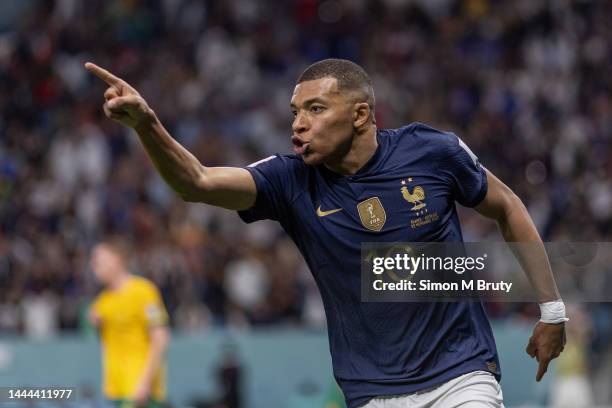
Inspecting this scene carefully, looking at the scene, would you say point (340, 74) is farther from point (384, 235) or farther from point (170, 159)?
point (170, 159)

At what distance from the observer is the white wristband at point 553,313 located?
17.3 feet

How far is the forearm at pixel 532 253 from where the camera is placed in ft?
17.5

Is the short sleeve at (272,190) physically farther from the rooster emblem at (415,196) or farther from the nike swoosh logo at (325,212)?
the rooster emblem at (415,196)

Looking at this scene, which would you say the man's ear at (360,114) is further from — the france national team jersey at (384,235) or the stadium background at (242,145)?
the stadium background at (242,145)

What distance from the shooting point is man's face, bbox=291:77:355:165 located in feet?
16.5

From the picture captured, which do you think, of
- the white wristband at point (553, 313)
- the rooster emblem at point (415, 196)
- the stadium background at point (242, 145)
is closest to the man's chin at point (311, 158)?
the rooster emblem at point (415, 196)

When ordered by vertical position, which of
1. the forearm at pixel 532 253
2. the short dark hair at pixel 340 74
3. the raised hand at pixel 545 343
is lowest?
the raised hand at pixel 545 343

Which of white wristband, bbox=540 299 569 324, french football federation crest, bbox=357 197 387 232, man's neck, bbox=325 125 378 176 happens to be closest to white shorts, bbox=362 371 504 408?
white wristband, bbox=540 299 569 324

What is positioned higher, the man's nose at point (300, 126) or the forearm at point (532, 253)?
the man's nose at point (300, 126)

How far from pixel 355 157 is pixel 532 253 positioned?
903 mm

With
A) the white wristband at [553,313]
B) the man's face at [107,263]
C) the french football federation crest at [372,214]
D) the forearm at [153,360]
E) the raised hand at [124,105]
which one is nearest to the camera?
the raised hand at [124,105]

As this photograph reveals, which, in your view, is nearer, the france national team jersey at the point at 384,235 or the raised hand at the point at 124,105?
the raised hand at the point at 124,105

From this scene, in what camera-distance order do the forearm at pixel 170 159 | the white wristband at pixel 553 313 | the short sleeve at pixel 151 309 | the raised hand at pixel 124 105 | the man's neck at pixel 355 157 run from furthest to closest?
1. the short sleeve at pixel 151 309
2. the white wristband at pixel 553 313
3. the man's neck at pixel 355 157
4. the forearm at pixel 170 159
5. the raised hand at pixel 124 105

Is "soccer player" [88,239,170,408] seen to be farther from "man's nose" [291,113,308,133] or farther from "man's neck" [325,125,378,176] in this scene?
"man's nose" [291,113,308,133]
